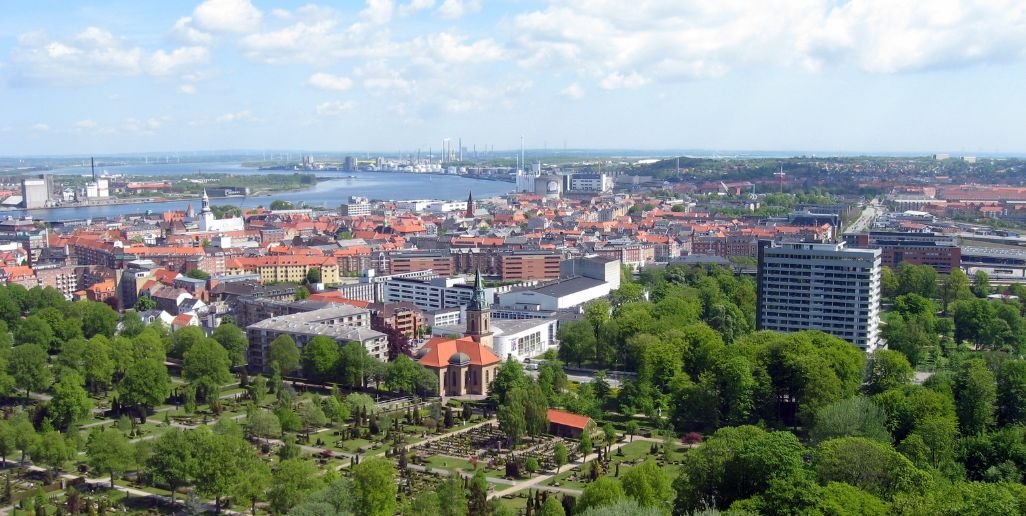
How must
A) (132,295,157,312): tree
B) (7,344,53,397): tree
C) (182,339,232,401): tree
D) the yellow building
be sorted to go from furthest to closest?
the yellow building
(132,295,157,312): tree
(182,339,232,401): tree
(7,344,53,397): tree

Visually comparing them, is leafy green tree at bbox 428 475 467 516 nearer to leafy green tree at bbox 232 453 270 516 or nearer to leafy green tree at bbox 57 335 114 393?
leafy green tree at bbox 232 453 270 516

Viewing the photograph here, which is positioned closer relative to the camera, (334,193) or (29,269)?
(29,269)

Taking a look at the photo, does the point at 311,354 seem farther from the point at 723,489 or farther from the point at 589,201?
the point at 589,201

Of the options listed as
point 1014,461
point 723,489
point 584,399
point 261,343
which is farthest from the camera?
point 261,343

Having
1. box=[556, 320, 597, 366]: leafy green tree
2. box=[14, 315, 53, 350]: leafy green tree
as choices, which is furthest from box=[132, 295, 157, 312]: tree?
box=[556, 320, 597, 366]: leafy green tree

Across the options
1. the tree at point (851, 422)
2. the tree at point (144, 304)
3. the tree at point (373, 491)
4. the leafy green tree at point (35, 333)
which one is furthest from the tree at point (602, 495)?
the tree at point (144, 304)

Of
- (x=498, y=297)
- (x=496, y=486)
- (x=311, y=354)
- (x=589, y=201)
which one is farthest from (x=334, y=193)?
(x=496, y=486)
